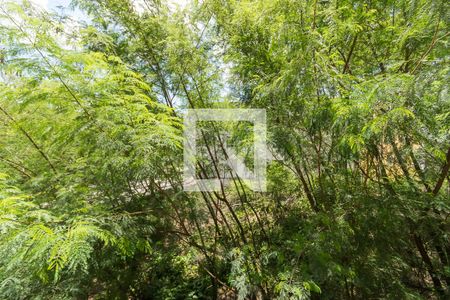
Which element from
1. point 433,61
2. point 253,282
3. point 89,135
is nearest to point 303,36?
point 433,61

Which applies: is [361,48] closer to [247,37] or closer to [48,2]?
[247,37]

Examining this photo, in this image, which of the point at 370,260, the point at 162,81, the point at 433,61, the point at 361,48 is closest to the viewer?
the point at 433,61

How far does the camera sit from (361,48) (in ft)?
7.60

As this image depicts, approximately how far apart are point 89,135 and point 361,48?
2.57 metres

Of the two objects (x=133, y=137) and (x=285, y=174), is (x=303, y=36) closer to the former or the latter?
(x=133, y=137)

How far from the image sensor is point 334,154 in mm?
1996

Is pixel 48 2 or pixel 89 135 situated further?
pixel 48 2

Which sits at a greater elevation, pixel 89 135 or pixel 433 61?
pixel 433 61

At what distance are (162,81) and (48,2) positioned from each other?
1.31 metres

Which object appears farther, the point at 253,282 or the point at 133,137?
the point at 253,282

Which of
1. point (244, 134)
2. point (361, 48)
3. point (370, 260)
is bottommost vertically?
point (370, 260)

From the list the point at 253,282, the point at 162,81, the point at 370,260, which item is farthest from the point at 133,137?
the point at 370,260

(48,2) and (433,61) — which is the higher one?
(48,2)

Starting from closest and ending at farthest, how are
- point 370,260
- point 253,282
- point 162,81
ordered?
1. point 370,260
2. point 253,282
3. point 162,81
